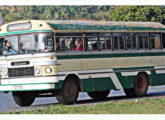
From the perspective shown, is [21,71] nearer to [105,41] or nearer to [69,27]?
[69,27]

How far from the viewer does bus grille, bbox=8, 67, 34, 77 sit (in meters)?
21.0

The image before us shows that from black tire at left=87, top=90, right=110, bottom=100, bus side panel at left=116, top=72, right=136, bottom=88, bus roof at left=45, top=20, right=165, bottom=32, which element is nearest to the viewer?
bus roof at left=45, top=20, right=165, bottom=32

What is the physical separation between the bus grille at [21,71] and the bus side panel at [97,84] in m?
1.82

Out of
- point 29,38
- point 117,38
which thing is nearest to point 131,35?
point 117,38

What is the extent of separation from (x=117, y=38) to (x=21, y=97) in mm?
3936

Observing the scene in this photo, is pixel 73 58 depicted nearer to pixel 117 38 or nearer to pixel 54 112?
pixel 117 38

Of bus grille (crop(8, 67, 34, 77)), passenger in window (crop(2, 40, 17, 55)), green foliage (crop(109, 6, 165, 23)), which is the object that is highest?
green foliage (crop(109, 6, 165, 23))

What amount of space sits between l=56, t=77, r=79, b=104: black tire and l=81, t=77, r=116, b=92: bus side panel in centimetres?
41

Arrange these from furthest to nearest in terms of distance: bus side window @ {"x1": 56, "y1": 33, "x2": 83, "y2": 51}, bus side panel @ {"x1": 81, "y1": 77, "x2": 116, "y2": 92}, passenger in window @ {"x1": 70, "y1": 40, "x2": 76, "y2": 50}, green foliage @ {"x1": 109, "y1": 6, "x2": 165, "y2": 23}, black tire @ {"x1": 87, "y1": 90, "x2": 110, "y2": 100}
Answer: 1. green foliage @ {"x1": 109, "y1": 6, "x2": 165, "y2": 23}
2. black tire @ {"x1": 87, "y1": 90, "x2": 110, "y2": 100}
3. bus side panel @ {"x1": 81, "y1": 77, "x2": 116, "y2": 92}
4. passenger in window @ {"x1": 70, "y1": 40, "x2": 76, "y2": 50}
5. bus side window @ {"x1": 56, "y1": 33, "x2": 83, "y2": 51}

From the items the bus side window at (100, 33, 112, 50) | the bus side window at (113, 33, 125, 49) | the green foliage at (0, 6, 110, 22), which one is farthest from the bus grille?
the green foliage at (0, 6, 110, 22)

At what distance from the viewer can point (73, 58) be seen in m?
21.7

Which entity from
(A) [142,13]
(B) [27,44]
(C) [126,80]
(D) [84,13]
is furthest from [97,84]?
(D) [84,13]

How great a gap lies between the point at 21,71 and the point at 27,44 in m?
0.84

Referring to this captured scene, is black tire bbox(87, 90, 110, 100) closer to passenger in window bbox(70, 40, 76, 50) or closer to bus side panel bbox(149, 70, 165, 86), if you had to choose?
bus side panel bbox(149, 70, 165, 86)
